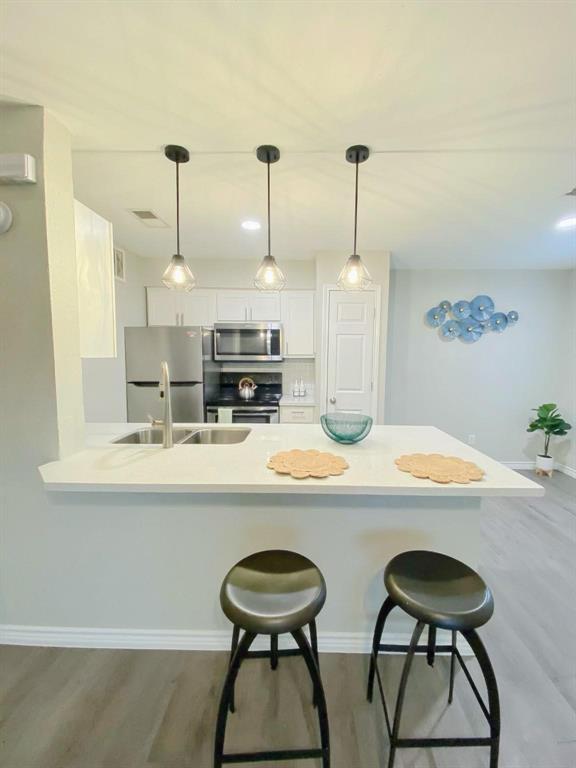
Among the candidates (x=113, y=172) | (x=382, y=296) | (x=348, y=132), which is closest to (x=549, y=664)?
(x=348, y=132)

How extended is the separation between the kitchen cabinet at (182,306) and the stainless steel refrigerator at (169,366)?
46cm

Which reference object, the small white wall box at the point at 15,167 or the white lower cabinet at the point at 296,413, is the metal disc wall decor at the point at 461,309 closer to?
the white lower cabinet at the point at 296,413

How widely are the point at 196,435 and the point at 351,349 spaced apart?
6.61 feet

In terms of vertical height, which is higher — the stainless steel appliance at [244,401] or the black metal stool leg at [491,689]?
the stainless steel appliance at [244,401]

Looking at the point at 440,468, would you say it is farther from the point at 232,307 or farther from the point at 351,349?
the point at 232,307

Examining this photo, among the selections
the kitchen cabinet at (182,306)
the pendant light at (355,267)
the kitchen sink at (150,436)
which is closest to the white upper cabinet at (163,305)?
the kitchen cabinet at (182,306)

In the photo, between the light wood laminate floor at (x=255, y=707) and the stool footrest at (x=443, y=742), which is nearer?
the stool footrest at (x=443, y=742)

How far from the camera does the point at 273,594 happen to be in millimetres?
1058

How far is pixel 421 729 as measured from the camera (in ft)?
4.07

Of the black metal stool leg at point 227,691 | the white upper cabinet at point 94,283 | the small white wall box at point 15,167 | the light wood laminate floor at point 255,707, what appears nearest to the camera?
the black metal stool leg at point 227,691

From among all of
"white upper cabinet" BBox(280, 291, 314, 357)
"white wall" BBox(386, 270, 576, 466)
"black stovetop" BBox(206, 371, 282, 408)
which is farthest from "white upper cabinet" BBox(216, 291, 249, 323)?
"white wall" BBox(386, 270, 576, 466)

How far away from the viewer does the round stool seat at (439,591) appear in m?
1.02

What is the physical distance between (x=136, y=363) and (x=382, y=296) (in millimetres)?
2645

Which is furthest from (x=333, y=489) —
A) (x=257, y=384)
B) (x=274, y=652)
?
(x=257, y=384)
